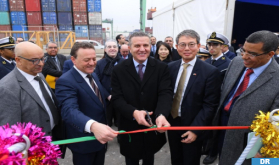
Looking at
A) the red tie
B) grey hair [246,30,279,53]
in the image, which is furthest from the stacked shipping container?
grey hair [246,30,279,53]

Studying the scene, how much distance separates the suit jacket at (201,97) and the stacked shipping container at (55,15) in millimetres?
23373

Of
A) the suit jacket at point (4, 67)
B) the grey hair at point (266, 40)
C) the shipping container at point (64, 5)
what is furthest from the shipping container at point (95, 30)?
the grey hair at point (266, 40)

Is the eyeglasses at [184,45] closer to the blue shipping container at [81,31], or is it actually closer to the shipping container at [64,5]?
the blue shipping container at [81,31]

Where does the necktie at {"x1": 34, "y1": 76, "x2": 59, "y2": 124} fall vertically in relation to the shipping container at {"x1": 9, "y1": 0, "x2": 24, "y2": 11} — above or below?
below

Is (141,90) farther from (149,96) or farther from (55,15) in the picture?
(55,15)

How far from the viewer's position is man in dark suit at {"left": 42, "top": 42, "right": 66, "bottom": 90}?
14.4 feet

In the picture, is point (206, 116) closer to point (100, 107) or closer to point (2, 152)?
point (100, 107)

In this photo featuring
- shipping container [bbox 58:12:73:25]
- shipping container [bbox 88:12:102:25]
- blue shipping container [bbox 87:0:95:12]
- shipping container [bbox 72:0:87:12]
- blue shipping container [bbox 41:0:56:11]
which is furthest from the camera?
shipping container [bbox 88:12:102:25]

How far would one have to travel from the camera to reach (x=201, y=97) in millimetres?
2055

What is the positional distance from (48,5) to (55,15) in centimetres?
171

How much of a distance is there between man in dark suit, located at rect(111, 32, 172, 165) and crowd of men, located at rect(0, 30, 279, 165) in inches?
0.5

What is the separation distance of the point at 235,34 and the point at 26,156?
38.0 feet

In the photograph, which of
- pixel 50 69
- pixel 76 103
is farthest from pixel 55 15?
pixel 76 103

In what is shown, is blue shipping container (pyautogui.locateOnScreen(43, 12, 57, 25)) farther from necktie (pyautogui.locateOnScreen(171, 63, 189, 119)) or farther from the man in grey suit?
the man in grey suit
